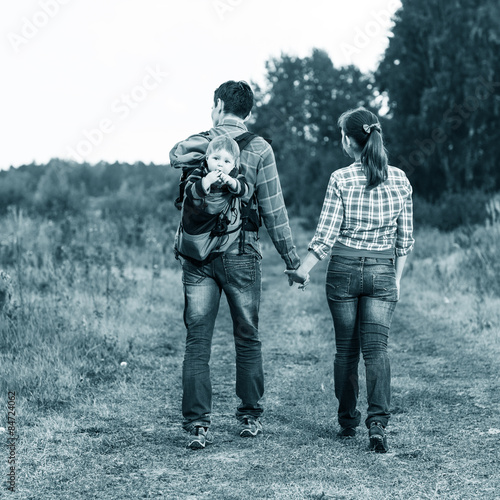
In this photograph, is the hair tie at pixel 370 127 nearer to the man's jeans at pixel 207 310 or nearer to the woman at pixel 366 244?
the woman at pixel 366 244

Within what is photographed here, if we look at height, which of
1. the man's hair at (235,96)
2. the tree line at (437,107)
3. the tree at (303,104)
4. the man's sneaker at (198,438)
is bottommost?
the man's sneaker at (198,438)

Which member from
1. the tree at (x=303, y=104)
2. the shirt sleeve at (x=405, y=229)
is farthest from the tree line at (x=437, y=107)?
the shirt sleeve at (x=405, y=229)

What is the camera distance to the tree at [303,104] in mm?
38406

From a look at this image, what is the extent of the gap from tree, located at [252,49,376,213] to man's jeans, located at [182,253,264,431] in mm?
30326

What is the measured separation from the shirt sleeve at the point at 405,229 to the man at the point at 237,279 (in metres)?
0.60

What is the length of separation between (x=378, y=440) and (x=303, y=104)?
40.8 meters

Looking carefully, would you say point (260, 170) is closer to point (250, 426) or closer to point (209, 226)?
point (209, 226)

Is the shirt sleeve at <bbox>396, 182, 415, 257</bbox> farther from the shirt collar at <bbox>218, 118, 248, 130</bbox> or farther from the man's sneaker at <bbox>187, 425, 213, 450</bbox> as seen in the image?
the man's sneaker at <bbox>187, 425, 213, 450</bbox>

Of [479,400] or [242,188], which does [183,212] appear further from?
[479,400]

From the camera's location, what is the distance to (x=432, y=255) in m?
14.5

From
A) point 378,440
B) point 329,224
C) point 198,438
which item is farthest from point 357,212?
point 198,438

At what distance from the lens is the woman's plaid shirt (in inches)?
161

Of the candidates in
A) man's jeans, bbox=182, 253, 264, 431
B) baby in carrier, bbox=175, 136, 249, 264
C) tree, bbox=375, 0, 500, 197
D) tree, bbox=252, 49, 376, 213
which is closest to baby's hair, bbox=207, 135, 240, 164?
baby in carrier, bbox=175, 136, 249, 264

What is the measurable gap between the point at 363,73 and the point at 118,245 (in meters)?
29.3
